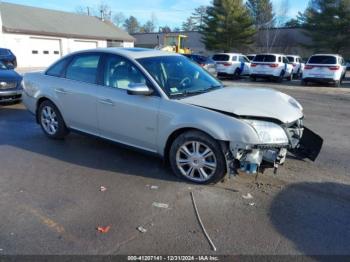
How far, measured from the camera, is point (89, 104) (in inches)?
203

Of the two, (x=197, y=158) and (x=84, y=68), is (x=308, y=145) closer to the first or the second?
(x=197, y=158)

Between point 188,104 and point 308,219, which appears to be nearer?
point 308,219

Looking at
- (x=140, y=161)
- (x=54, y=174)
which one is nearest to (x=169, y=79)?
(x=140, y=161)

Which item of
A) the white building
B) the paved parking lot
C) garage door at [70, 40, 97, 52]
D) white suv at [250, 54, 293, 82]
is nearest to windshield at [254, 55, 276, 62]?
white suv at [250, 54, 293, 82]

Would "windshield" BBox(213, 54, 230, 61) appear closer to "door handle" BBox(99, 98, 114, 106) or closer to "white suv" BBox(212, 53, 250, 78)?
"white suv" BBox(212, 53, 250, 78)

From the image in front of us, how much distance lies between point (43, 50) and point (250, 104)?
3180 cm

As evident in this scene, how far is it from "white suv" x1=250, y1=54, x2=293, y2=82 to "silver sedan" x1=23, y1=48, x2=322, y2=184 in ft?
50.1

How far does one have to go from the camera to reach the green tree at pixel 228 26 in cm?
4378

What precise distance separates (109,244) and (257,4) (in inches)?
2165

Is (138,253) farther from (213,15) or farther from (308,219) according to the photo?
(213,15)

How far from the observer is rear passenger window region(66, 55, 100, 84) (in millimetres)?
Result: 5190

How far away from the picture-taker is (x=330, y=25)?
40500 mm

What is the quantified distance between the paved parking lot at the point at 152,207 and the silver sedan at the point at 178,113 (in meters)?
0.36

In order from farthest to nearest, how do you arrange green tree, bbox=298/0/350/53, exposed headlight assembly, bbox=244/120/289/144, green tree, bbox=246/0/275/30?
green tree, bbox=246/0/275/30 < green tree, bbox=298/0/350/53 < exposed headlight assembly, bbox=244/120/289/144
